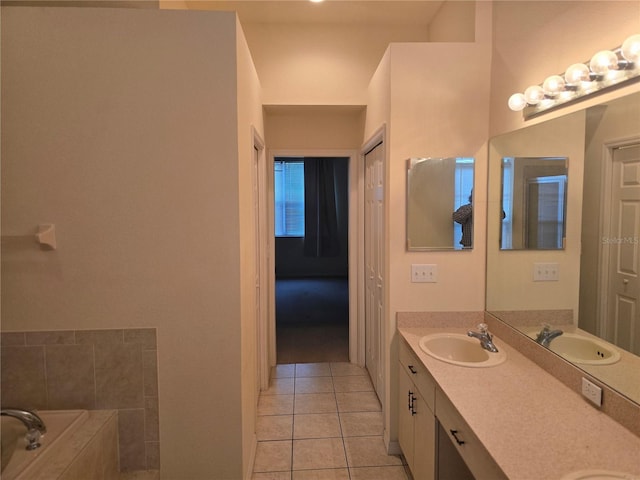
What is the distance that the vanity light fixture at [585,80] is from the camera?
53.4 inches

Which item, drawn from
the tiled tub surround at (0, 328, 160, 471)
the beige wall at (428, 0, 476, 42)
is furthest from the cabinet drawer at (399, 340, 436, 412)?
the beige wall at (428, 0, 476, 42)

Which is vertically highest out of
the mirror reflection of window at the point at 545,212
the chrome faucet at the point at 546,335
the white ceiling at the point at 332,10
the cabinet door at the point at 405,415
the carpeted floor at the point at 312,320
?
the white ceiling at the point at 332,10

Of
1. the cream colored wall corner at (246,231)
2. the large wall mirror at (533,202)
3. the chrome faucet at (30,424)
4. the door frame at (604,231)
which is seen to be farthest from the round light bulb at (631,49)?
the chrome faucet at (30,424)

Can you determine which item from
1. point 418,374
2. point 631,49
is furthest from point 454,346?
point 631,49

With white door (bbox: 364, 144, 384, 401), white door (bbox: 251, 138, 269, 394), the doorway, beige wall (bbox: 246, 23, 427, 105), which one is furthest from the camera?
the doorway

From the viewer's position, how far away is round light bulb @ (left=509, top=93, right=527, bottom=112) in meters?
1.99

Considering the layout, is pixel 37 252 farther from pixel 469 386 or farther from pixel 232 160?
pixel 469 386

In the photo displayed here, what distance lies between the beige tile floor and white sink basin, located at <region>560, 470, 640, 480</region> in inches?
55.5

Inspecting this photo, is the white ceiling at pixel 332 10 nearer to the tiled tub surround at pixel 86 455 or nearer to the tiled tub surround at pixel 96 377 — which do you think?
the tiled tub surround at pixel 96 377

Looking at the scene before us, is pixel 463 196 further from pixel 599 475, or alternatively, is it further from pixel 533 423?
pixel 599 475

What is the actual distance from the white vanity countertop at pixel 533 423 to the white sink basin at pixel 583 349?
0.13 metres

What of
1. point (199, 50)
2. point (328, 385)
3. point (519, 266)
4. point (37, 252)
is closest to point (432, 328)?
point (519, 266)

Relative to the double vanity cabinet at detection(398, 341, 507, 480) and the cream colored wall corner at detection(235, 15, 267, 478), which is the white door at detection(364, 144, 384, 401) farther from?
the cream colored wall corner at detection(235, 15, 267, 478)

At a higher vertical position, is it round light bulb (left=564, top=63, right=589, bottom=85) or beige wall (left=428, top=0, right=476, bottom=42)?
beige wall (left=428, top=0, right=476, bottom=42)
